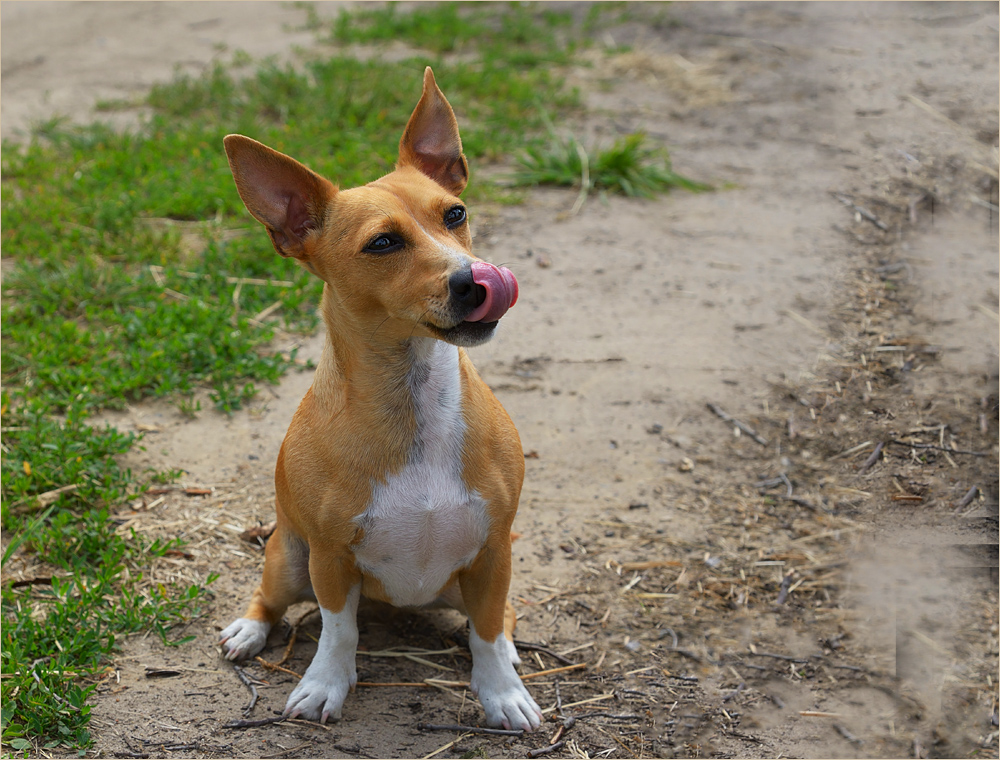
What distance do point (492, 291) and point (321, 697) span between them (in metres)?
1.64

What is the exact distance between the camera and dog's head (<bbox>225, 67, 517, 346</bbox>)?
2645mm

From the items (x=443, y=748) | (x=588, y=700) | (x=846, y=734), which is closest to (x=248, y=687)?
(x=443, y=748)

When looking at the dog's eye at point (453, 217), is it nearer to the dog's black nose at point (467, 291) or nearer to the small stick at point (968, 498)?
the dog's black nose at point (467, 291)

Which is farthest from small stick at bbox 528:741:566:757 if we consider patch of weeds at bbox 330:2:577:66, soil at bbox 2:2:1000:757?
patch of weeds at bbox 330:2:577:66

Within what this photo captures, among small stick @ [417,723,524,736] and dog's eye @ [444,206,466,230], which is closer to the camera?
dog's eye @ [444,206,466,230]

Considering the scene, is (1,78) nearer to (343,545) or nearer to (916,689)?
(343,545)

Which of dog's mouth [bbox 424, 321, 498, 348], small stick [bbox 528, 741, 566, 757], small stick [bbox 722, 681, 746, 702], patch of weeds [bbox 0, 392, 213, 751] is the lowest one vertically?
small stick [bbox 722, 681, 746, 702]

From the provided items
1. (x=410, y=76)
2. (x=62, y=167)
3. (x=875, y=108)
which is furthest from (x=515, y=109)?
(x=62, y=167)

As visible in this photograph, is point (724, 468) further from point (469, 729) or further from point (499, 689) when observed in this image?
point (469, 729)

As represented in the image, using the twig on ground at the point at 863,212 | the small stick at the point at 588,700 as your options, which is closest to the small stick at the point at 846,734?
the small stick at the point at 588,700

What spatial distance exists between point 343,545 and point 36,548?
181cm

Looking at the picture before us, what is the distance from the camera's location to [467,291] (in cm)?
262

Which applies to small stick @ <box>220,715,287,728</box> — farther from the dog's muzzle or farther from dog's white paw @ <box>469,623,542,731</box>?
the dog's muzzle

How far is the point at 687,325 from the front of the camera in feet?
18.8
